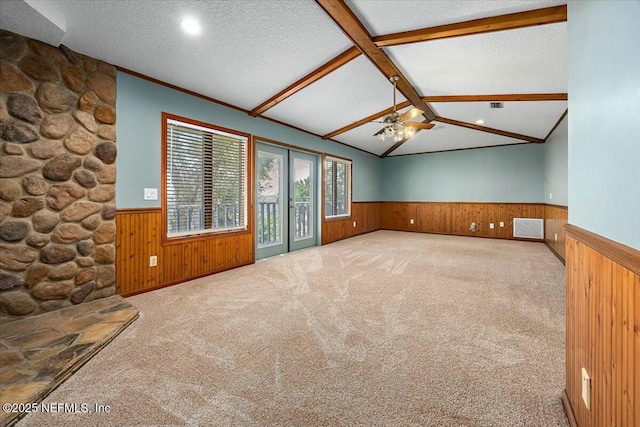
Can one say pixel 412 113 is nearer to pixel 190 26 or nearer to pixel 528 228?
pixel 190 26

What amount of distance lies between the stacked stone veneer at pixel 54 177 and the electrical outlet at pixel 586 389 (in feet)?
12.3

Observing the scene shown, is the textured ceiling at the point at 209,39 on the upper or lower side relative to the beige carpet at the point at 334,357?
upper

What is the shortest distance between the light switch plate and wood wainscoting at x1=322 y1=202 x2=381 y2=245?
11.8 ft

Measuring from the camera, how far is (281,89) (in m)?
3.80

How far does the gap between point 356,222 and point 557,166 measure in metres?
4.31

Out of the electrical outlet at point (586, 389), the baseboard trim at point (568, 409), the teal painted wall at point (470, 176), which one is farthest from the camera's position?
the teal painted wall at point (470, 176)

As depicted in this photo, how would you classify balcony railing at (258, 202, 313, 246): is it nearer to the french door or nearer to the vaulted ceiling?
the french door

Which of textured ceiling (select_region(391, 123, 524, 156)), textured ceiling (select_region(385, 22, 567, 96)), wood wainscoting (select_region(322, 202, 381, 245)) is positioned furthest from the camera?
wood wainscoting (select_region(322, 202, 381, 245))

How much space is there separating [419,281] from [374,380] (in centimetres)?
209

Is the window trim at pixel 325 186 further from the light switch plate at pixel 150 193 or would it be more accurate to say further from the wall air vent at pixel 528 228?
the wall air vent at pixel 528 228

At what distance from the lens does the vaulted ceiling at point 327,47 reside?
2.28 m

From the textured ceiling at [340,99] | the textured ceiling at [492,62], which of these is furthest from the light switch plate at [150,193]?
the textured ceiling at [492,62]

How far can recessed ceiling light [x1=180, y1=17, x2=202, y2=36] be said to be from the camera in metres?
2.37

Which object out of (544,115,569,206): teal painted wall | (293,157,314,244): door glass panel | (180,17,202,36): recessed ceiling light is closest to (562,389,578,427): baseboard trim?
(180,17,202,36): recessed ceiling light
